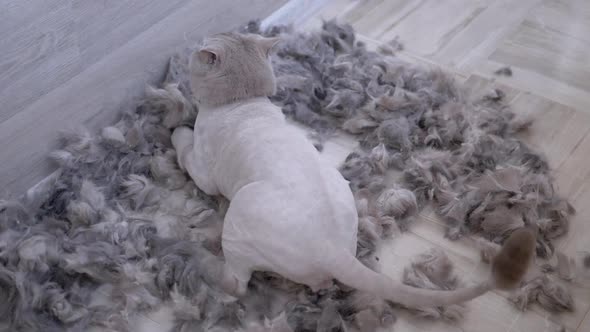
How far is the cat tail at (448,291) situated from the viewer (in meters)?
1.02

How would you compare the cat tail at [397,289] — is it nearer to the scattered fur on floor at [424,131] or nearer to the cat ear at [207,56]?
the scattered fur on floor at [424,131]

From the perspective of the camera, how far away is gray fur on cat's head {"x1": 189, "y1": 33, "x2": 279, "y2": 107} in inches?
63.0

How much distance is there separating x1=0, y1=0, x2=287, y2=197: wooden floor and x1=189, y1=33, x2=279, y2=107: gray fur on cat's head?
315mm

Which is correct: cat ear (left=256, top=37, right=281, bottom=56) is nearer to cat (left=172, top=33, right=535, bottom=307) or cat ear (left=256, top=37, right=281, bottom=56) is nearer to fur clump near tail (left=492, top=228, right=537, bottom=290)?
cat (left=172, top=33, right=535, bottom=307)

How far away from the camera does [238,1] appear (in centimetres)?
216

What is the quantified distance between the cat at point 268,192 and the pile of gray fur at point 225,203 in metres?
0.08

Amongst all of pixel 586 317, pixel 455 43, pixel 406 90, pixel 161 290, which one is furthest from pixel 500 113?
pixel 161 290

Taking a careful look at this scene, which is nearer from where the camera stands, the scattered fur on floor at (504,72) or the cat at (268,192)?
the cat at (268,192)

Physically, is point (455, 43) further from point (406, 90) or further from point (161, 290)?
point (161, 290)

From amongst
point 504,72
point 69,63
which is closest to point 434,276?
point 504,72

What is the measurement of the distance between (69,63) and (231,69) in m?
0.44

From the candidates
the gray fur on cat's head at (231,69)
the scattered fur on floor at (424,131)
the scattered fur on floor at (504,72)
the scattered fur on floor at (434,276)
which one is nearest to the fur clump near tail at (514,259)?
the scattered fur on floor at (434,276)

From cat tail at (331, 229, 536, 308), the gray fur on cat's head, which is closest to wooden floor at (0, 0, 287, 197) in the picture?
the gray fur on cat's head

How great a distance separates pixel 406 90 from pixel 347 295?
2.56ft
